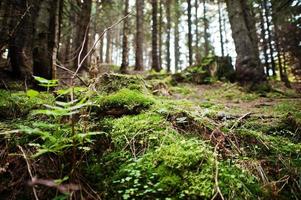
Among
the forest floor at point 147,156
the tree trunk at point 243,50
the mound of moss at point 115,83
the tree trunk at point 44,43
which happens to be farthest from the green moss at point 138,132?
the tree trunk at point 243,50

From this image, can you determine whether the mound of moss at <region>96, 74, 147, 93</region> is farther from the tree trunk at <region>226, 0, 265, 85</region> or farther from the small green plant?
the tree trunk at <region>226, 0, 265, 85</region>

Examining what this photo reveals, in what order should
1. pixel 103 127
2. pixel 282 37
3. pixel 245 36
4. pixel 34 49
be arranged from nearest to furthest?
pixel 103 127 → pixel 34 49 → pixel 245 36 → pixel 282 37

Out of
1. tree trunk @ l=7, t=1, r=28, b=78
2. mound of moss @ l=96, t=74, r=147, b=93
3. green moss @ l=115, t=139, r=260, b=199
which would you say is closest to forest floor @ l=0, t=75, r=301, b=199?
green moss @ l=115, t=139, r=260, b=199

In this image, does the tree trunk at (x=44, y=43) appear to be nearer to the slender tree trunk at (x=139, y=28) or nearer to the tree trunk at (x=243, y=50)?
the tree trunk at (x=243, y=50)

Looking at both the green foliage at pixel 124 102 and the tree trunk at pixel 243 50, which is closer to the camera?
the green foliage at pixel 124 102

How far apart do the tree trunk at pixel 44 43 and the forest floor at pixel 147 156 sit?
2.39m

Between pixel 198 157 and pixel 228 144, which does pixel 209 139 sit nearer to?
pixel 228 144

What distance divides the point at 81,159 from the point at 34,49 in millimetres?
4220

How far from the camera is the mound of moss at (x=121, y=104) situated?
12.6 feet

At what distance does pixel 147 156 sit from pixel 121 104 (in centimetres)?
130

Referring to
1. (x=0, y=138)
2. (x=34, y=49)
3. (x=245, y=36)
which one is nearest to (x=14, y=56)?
(x=34, y=49)

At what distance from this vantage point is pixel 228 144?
124 inches

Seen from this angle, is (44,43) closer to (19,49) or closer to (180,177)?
(19,49)

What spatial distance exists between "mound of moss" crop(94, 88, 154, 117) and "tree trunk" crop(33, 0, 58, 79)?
8.28 feet
